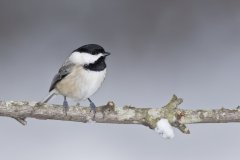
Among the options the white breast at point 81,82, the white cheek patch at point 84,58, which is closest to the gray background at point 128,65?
the white breast at point 81,82

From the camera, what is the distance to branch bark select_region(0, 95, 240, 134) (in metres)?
1.98

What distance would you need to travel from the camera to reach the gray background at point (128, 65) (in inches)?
113

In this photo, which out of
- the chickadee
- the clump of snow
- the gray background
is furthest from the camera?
the gray background

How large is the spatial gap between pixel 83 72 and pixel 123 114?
29cm

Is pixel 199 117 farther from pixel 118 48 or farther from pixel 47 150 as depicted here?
pixel 118 48

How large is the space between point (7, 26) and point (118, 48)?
709mm

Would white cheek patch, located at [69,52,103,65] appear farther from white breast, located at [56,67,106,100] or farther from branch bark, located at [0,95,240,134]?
branch bark, located at [0,95,240,134]

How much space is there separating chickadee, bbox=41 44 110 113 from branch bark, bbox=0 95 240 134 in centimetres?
19

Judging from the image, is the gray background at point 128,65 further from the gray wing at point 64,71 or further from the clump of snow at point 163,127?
the clump of snow at point 163,127

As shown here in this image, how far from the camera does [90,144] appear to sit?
2.90m

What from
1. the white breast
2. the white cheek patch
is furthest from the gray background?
the white cheek patch

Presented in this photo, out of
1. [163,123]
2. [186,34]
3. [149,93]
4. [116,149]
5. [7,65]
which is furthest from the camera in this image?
[186,34]

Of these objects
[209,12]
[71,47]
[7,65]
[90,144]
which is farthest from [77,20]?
[90,144]

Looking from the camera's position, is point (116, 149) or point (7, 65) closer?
point (116, 149)
